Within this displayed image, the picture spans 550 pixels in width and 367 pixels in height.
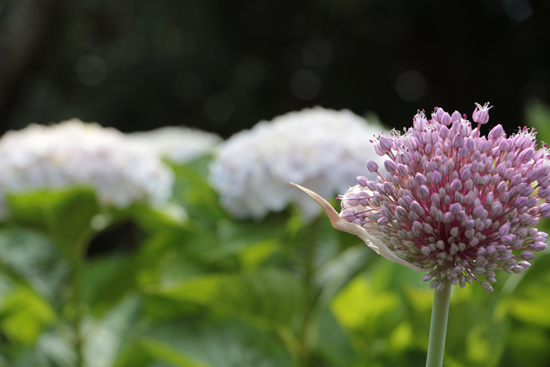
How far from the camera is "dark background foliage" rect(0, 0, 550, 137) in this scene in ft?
14.8

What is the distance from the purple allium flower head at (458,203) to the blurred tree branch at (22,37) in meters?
2.37

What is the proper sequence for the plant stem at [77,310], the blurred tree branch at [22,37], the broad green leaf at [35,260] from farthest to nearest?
the blurred tree branch at [22,37] < the broad green leaf at [35,260] < the plant stem at [77,310]

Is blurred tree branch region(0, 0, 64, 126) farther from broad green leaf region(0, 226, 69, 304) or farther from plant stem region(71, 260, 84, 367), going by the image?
plant stem region(71, 260, 84, 367)

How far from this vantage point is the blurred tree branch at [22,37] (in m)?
2.29

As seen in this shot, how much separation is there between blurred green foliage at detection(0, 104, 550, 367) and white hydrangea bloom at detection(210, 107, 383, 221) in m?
0.07

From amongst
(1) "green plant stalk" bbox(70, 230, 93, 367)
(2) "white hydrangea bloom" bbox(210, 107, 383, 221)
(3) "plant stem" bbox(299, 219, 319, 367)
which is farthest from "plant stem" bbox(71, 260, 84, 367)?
(3) "plant stem" bbox(299, 219, 319, 367)

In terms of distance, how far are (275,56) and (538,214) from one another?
225 inches

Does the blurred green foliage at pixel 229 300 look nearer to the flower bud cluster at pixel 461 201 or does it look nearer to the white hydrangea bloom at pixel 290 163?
the white hydrangea bloom at pixel 290 163

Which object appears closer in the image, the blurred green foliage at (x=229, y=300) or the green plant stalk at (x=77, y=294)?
the blurred green foliage at (x=229, y=300)

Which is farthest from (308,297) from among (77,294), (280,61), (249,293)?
(280,61)

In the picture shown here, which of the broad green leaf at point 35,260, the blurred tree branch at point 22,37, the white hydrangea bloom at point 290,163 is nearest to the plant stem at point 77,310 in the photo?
the broad green leaf at point 35,260

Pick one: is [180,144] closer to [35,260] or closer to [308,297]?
[35,260]

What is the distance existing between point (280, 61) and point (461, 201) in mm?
5741

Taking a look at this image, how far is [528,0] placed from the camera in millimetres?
4332
